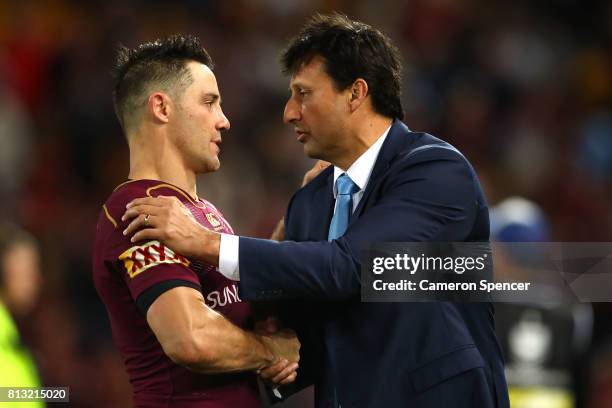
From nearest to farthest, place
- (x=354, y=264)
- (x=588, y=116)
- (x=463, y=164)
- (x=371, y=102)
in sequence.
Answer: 1. (x=354, y=264)
2. (x=463, y=164)
3. (x=371, y=102)
4. (x=588, y=116)

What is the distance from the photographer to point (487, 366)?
3.88 m

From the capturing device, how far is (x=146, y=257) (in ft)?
11.9

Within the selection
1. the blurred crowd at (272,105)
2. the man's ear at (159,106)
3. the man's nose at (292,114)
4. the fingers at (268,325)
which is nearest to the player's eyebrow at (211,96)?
the man's ear at (159,106)

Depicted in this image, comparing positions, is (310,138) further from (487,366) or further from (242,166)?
(242,166)

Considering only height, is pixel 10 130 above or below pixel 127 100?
above

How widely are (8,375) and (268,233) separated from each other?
173 inches

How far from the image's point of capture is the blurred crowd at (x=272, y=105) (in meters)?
8.95

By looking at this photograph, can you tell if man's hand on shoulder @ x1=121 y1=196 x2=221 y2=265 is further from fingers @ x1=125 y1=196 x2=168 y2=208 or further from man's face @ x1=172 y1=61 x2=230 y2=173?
man's face @ x1=172 y1=61 x2=230 y2=173

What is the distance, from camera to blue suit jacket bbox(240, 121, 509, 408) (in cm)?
369

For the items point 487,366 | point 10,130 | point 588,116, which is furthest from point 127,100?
point 588,116

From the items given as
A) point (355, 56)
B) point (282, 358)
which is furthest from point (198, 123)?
point (282, 358)

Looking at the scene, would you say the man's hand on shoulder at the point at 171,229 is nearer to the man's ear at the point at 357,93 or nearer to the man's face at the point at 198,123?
the man's face at the point at 198,123

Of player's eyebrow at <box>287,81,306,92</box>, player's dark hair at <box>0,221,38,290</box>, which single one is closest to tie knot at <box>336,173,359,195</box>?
player's eyebrow at <box>287,81,306,92</box>

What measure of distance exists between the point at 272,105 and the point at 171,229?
20.2ft
